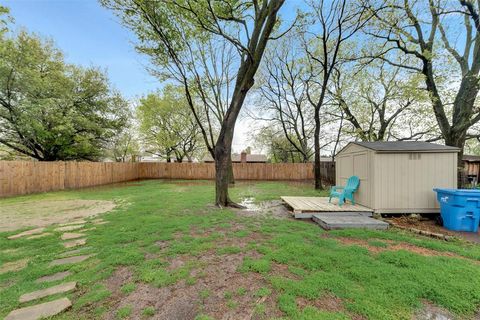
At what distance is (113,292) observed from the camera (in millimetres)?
2016

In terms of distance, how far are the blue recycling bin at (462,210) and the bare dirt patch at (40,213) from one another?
835cm

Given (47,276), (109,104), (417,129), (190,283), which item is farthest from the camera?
(109,104)

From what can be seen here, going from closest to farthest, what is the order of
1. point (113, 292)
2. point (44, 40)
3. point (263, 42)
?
point (113, 292)
point (263, 42)
point (44, 40)

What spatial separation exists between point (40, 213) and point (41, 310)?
17.5 feet

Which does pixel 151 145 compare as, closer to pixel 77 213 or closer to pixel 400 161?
pixel 77 213

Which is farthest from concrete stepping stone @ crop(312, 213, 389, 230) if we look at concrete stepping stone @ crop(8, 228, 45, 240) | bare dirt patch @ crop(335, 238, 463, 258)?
concrete stepping stone @ crop(8, 228, 45, 240)

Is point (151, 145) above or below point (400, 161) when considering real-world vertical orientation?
above

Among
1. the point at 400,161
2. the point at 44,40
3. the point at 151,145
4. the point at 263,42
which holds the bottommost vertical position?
Answer: the point at 400,161

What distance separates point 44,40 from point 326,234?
17518 millimetres

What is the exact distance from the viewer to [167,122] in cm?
1972

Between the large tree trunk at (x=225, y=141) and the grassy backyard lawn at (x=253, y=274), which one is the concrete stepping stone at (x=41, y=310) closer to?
the grassy backyard lawn at (x=253, y=274)

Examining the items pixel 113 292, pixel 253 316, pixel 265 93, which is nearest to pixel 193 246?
pixel 113 292

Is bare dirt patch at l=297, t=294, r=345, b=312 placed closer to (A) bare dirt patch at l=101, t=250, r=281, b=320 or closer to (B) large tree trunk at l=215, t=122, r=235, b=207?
(A) bare dirt patch at l=101, t=250, r=281, b=320

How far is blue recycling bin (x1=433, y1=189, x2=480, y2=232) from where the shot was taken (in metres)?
4.06
